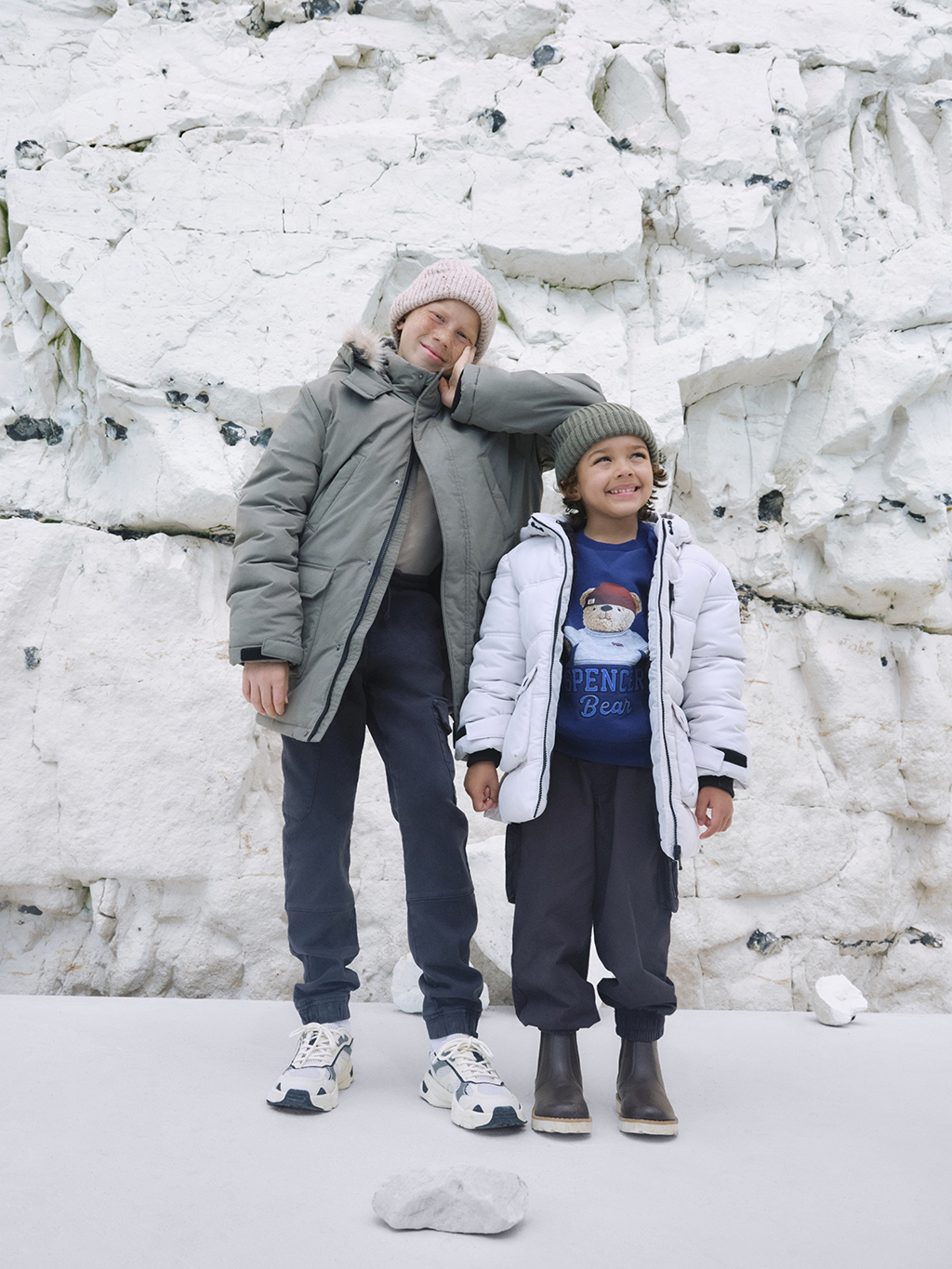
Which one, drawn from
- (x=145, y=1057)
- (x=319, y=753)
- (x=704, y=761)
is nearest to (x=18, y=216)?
(x=319, y=753)

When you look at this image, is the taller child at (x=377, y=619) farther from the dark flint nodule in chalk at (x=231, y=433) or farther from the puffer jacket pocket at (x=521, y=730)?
the dark flint nodule in chalk at (x=231, y=433)

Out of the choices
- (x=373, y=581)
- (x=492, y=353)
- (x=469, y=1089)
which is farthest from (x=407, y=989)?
(x=492, y=353)

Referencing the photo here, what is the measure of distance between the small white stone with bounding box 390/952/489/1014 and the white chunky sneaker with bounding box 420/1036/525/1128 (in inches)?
20.9

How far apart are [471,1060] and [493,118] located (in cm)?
240

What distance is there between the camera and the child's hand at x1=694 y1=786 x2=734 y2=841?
144 cm

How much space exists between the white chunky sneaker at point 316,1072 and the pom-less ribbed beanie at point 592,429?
3.46ft

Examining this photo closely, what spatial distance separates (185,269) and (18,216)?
0.46 m

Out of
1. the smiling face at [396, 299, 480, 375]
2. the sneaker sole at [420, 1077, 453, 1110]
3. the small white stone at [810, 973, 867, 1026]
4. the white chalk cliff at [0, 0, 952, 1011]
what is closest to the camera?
the sneaker sole at [420, 1077, 453, 1110]

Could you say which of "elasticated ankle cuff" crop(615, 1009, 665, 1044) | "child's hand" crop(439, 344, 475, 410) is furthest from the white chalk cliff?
A: "child's hand" crop(439, 344, 475, 410)

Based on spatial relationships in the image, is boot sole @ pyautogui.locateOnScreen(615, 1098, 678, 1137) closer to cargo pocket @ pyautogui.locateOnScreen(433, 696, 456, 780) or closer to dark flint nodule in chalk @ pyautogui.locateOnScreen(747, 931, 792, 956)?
cargo pocket @ pyautogui.locateOnScreen(433, 696, 456, 780)

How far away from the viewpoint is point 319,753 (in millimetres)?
1587

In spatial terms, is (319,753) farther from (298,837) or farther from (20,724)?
(20,724)

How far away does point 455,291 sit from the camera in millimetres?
1693

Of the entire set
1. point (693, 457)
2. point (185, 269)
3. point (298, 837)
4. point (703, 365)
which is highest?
point (185, 269)
